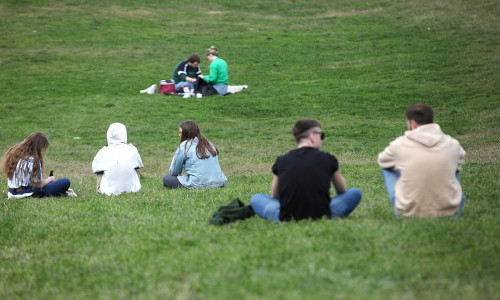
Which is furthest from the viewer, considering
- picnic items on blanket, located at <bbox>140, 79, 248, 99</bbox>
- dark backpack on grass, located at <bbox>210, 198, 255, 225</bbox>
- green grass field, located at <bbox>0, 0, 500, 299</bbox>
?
picnic items on blanket, located at <bbox>140, 79, 248, 99</bbox>

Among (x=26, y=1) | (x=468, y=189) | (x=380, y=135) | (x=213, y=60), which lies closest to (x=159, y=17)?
(x=26, y=1)

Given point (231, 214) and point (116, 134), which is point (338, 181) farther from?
point (116, 134)

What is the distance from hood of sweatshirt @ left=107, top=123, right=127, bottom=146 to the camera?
1468cm

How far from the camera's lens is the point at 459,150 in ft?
30.2

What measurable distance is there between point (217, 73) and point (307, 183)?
23.1 metres

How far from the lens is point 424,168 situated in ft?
29.4

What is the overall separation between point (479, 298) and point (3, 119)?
2656 centimetres

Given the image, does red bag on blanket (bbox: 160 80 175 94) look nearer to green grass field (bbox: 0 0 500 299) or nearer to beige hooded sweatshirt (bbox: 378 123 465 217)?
Answer: green grass field (bbox: 0 0 500 299)

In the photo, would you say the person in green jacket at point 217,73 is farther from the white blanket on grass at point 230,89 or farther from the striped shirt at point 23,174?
the striped shirt at point 23,174

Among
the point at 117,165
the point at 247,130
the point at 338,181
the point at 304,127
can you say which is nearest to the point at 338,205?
the point at 338,181

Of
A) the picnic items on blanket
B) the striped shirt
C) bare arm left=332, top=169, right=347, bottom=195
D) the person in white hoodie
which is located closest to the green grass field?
bare arm left=332, top=169, right=347, bottom=195

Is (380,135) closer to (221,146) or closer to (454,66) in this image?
(221,146)

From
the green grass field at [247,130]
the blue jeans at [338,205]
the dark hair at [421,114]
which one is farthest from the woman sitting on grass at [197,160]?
the dark hair at [421,114]

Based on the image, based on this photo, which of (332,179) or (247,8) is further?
(247,8)
